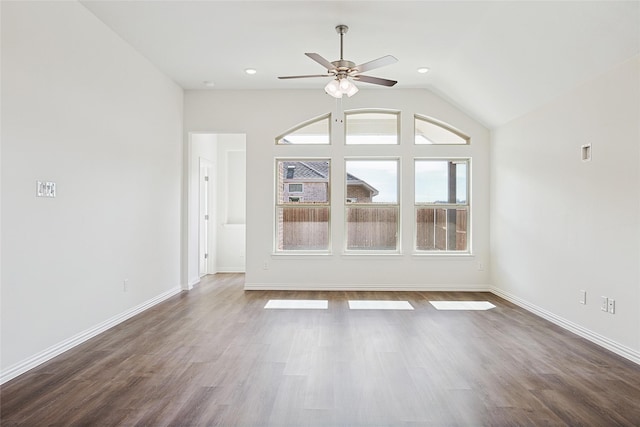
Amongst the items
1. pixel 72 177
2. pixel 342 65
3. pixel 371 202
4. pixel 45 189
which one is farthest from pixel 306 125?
pixel 45 189

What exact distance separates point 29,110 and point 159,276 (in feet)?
9.09

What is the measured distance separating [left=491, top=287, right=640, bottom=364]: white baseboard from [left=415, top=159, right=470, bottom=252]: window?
121cm

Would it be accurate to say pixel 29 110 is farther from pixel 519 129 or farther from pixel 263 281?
pixel 519 129

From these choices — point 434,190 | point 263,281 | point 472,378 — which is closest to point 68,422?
point 472,378

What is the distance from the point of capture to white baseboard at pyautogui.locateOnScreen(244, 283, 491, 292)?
582cm

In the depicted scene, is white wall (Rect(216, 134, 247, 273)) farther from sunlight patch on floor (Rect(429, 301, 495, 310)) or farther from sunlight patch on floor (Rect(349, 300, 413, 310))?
sunlight patch on floor (Rect(429, 301, 495, 310))

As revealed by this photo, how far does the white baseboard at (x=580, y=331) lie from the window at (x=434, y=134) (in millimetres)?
2478

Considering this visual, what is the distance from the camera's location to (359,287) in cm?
584

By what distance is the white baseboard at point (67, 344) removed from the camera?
2719 millimetres

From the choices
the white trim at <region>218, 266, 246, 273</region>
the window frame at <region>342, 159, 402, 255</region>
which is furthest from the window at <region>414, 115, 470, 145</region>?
the white trim at <region>218, 266, 246, 273</region>

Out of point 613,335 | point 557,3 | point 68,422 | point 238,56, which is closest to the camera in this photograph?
point 68,422

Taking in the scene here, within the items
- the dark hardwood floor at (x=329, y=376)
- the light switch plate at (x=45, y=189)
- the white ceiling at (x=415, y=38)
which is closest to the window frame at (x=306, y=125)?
the white ceiling at (x=415, y=38)

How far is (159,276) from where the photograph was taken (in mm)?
5082

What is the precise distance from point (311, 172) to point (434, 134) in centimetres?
208
